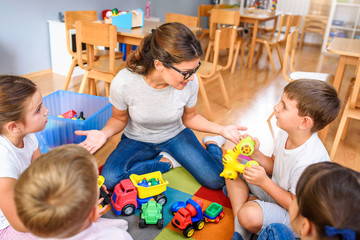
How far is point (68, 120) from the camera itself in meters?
1.83

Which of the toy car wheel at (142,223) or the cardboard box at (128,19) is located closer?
the toy car wheel at (142,223)

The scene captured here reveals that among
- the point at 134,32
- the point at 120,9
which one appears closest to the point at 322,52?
the point at 120,9

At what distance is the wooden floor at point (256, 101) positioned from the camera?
2.21 m

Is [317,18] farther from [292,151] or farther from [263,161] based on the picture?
[292,151]

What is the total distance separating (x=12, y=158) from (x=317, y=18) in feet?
21.5

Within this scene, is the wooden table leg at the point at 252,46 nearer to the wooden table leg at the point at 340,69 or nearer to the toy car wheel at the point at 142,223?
the wooden table leg at the point at 340,69

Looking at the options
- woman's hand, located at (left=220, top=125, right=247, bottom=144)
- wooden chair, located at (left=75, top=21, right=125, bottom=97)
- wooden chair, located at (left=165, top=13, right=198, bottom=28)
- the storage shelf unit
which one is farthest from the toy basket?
the storage shelf unit

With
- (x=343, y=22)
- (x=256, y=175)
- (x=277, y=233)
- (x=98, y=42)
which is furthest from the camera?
(x=343, y=22)

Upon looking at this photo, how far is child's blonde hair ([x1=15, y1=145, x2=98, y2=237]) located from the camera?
2.13 ft

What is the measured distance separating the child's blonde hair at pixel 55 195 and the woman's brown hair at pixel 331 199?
1.64 feet

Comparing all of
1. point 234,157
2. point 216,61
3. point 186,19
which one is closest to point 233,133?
point 234,157

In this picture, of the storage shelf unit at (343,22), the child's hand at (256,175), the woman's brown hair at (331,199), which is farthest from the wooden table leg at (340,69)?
the storage shelf unit at (343,22)

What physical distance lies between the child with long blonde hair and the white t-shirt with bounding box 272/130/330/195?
3.15ft

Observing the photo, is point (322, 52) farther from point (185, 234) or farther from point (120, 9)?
point (185, 234)
